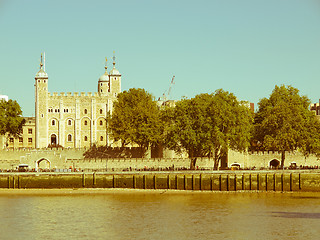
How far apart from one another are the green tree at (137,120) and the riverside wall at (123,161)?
5043mm

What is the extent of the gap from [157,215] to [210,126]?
32.5m

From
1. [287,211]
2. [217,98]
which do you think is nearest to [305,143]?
[217,98]

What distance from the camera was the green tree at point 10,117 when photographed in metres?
118

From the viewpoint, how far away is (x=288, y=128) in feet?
333

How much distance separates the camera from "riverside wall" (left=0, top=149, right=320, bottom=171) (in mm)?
101750

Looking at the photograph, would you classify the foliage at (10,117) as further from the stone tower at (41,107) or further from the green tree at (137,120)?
the green tree at (137,120)

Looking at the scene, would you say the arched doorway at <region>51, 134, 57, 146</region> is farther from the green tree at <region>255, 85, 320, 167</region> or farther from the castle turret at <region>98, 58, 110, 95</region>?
the green tree at <region>255, 85, 320, 167</region>

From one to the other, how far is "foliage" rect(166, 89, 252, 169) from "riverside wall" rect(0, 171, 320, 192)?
8.24m

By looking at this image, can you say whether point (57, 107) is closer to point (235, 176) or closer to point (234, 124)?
point (234, 124)

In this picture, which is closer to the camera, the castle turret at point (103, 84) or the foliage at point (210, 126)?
the foliage at point (210, 126)

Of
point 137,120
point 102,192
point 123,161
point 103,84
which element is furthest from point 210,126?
point 103,84

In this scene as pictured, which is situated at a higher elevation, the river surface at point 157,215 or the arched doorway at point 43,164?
the arched doorway at point 43,164

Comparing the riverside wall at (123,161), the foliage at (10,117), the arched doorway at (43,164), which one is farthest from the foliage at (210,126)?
the foliage at (10,117)

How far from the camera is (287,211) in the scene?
69.8 metres
